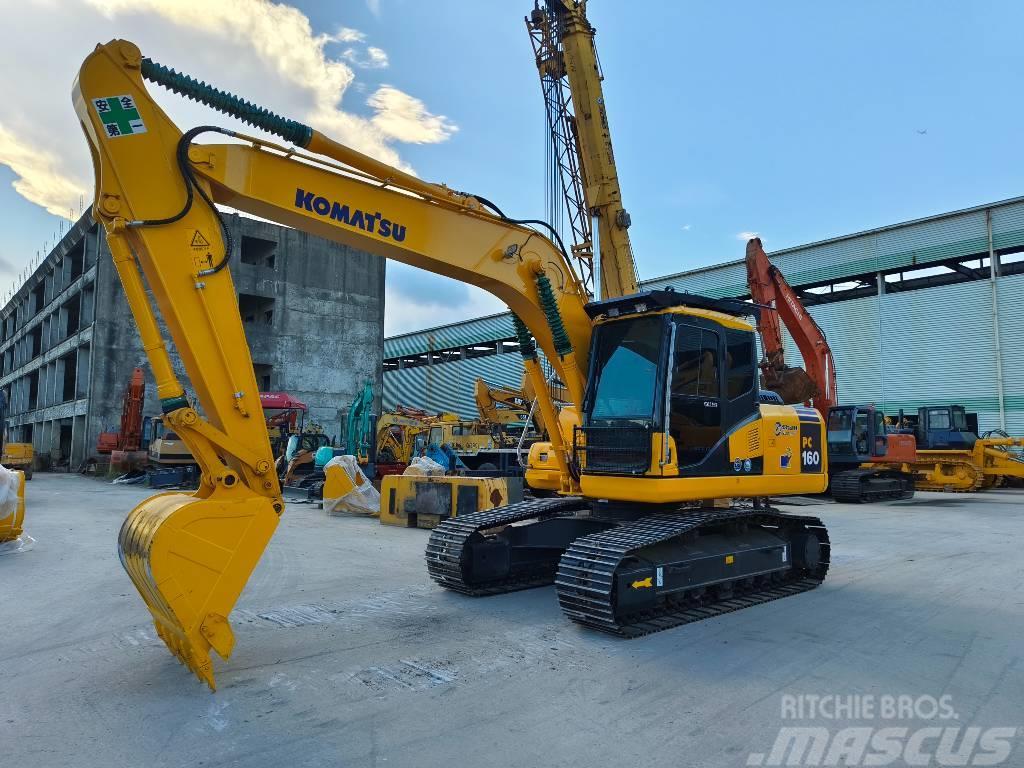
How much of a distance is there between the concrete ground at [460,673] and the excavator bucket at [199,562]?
0.35 meters

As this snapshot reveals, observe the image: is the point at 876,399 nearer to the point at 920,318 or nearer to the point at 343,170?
the point at 920,318

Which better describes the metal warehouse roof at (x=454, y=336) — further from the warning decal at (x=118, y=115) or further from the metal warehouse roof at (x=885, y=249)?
the warning decal at (x=118, y=115)

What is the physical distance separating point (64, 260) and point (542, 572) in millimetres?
46875

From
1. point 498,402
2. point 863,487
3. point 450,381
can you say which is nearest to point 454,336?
point 450,381

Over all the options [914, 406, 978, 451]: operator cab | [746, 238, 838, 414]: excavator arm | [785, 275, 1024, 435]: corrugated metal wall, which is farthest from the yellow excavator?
[785, 275, 1024, 435]: corrugated metal wall

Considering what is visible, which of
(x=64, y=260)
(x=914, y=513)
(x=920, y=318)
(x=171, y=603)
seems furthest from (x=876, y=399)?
(x=64, y=260)

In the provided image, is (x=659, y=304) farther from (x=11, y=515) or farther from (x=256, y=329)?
(x=256, y=329)

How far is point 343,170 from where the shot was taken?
18.8 feet

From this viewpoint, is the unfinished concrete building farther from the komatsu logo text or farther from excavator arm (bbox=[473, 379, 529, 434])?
the komatsu logo text

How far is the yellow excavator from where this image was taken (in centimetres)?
480

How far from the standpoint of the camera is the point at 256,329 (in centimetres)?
3750

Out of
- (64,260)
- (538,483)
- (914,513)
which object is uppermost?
(64,260)

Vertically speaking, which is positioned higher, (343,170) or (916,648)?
(343,170)

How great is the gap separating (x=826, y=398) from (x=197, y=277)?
18267 mm
